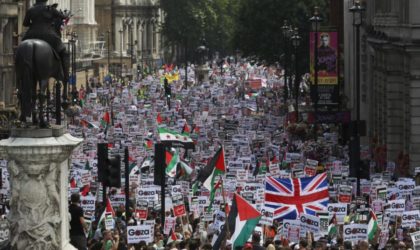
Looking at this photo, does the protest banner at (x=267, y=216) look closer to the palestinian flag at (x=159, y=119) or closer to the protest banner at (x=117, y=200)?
the protest banner at (x=117, y=200)

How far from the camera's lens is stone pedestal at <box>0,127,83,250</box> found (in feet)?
58.5

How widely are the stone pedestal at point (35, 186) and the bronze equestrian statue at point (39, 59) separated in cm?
47

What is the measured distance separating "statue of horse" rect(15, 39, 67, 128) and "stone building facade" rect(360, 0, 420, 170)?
36.9 m

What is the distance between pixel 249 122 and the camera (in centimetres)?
7438

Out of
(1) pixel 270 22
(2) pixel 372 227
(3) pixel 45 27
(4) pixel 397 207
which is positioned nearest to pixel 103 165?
(2) pixel 372 227

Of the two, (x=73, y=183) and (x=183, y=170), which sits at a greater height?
(x=73, y=183)

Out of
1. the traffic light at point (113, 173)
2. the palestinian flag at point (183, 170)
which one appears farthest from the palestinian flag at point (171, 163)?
the traffic light at point (113, 173)

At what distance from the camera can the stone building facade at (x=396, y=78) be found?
183 ft

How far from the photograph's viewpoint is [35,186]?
1794cm

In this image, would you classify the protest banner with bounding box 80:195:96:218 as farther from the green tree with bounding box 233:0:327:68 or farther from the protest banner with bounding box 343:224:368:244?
the green tree with bounding box 233:0:327:68

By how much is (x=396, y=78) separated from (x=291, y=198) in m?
30.9

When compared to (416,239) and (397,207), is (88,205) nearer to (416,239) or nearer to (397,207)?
(397,207)

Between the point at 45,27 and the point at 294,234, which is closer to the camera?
the point at 45,27

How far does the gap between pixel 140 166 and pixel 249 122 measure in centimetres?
2922
